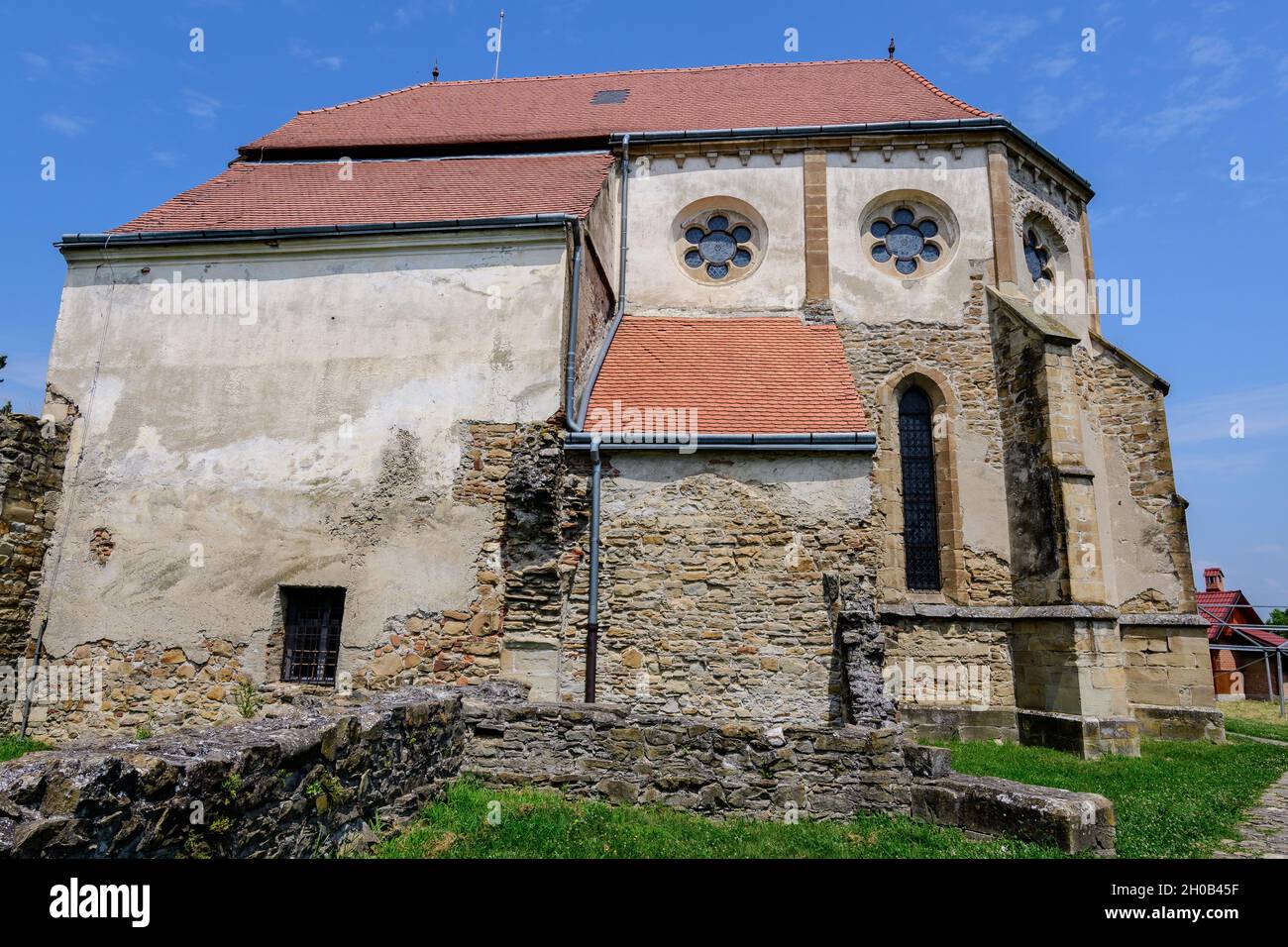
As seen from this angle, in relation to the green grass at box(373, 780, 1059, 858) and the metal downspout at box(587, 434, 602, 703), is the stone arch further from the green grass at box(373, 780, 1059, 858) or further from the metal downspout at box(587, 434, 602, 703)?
the green grass at box(373, 780, 1059, 858)

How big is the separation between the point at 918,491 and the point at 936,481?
34cm

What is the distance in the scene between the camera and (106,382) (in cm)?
1076

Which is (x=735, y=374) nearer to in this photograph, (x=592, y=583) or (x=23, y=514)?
(x=592, y=583)

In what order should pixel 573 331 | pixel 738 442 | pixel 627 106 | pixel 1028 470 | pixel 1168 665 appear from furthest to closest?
pixel 627 106 < pixel 1168 665 < pixel 1028 470 < pixel 573 331 < pixel 738 442

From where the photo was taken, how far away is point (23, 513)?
9977mm

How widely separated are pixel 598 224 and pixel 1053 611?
9.70 metres

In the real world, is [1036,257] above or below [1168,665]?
above

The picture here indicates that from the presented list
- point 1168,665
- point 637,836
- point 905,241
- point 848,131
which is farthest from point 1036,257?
point 637,836

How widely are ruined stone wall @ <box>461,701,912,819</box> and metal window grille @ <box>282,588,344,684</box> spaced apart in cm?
354

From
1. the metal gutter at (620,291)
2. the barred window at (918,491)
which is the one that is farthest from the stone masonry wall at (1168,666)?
the metal gutter at (620,291)

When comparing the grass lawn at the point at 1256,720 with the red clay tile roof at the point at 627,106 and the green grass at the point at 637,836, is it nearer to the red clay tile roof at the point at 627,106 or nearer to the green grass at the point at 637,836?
the green grass at the point at 637,836

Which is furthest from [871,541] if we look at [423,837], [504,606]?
[423,837]

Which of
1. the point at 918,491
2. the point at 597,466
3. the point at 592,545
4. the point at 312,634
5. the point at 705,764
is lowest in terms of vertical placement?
the point at 705,764

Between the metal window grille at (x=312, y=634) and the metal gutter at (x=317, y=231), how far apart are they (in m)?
5.04
